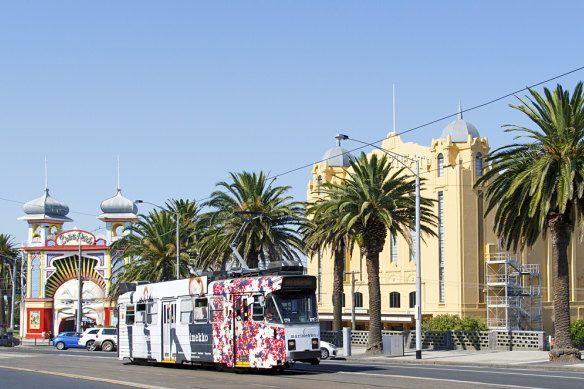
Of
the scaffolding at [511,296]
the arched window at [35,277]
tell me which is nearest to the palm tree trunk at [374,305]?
the scaffolding at [511,296]

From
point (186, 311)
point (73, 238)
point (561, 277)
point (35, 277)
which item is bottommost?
point (186, 311)

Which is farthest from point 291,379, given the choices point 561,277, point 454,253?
point 454,253

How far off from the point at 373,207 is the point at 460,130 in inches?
1061

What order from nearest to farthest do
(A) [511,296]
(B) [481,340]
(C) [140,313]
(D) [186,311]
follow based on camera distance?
1. (D) [186,311]
2. (C) [140,313]
3. (B) [481,340]
4. (A) [511,296]

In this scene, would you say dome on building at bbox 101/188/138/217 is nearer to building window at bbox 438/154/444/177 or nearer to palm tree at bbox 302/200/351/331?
building window at bbox 438/154/444/177

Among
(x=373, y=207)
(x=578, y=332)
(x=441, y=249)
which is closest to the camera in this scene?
(x=373, y=207)

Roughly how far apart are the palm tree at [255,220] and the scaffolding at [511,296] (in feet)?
63.1

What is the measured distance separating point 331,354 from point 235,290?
12.9m

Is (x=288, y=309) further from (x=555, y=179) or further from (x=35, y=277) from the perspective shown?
Result: (x=35, y=277)

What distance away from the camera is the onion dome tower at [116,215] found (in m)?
84.8

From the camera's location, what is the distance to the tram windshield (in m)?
23.4

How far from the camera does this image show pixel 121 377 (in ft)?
78.3

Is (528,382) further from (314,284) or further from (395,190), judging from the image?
(395,190)

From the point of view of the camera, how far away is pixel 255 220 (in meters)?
46.5
